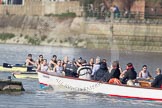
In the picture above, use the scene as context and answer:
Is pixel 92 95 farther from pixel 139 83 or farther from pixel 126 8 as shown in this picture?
pixel 126 8

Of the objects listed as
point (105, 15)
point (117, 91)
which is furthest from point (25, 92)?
point (105, 15)

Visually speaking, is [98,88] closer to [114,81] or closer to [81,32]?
[114,81]

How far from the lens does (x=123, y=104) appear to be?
41.7 meters

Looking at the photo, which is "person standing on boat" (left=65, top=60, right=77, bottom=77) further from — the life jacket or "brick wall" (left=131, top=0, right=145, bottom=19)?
"brick wall" (left=131, top=0, right=145, bottom=19)

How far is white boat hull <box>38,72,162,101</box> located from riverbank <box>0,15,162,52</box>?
50.2 meters

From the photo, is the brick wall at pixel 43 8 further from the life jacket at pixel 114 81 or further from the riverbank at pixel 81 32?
the life jacket at pixel 114 81

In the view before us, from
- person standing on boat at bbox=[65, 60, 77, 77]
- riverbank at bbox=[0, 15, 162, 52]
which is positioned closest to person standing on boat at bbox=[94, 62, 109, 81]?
person standing on boat at bbox=[65, 60, 77, 77]

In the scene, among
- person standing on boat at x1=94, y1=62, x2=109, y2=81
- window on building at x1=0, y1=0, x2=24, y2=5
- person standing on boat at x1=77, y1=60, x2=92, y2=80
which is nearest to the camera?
person standing on boat at x1=94, y1=62, x2=109, y2=81

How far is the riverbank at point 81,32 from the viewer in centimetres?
9650

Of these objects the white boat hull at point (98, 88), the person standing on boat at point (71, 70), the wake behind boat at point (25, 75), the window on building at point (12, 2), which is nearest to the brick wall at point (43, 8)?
the window on building at point (12, 2)

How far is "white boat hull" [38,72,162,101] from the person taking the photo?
41844 millimetres

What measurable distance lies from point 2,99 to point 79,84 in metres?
3.95

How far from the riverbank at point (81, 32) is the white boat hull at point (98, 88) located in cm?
5017

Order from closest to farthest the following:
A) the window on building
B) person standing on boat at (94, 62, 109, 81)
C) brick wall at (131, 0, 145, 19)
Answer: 1. person standing on boat at (94, 62, 109, 81)
2. brick wall at (131, 0, 145, 19)
3. the window on building
